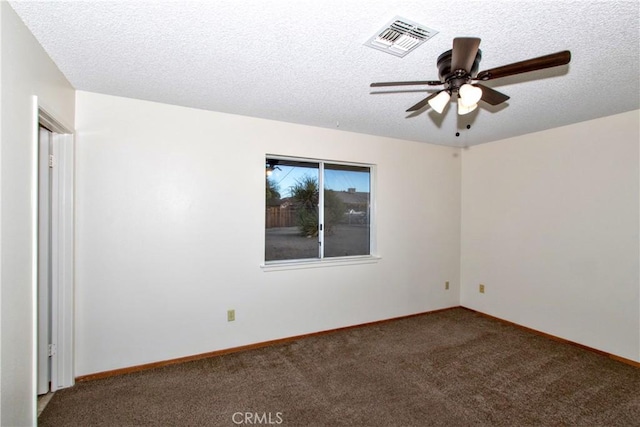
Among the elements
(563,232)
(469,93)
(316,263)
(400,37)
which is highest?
(400,37)

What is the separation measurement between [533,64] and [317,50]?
116 centimetres

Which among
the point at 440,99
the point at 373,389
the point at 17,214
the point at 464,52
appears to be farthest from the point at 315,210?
the point at 17,214

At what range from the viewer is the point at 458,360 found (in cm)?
292

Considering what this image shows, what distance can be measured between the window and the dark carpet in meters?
1.05

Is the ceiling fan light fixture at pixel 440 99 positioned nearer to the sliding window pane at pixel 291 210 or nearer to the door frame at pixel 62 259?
the sliding window pane at pixel 291 210

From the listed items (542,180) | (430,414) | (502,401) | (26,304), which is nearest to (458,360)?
(502,401)

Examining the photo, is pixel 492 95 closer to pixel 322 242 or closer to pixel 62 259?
pixel 322 242

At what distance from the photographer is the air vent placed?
160 cm

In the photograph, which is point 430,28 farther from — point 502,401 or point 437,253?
point 437,253

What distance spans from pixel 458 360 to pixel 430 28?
2838 millimetres

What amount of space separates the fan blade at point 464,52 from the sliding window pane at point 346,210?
2.22 meters

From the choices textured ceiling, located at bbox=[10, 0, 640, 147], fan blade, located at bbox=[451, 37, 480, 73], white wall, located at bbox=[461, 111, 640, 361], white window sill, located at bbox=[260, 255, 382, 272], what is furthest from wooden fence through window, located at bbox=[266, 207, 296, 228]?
white wall, located at bbox=[461, 111, 640, 361]

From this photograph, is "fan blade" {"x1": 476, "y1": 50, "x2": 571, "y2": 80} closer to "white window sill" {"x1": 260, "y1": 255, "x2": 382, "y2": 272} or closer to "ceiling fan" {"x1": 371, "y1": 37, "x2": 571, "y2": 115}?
"ceiling fan" {"x1": 371, "y1": 37, "x2": 571, "y2": 115}

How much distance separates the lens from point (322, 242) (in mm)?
3680
